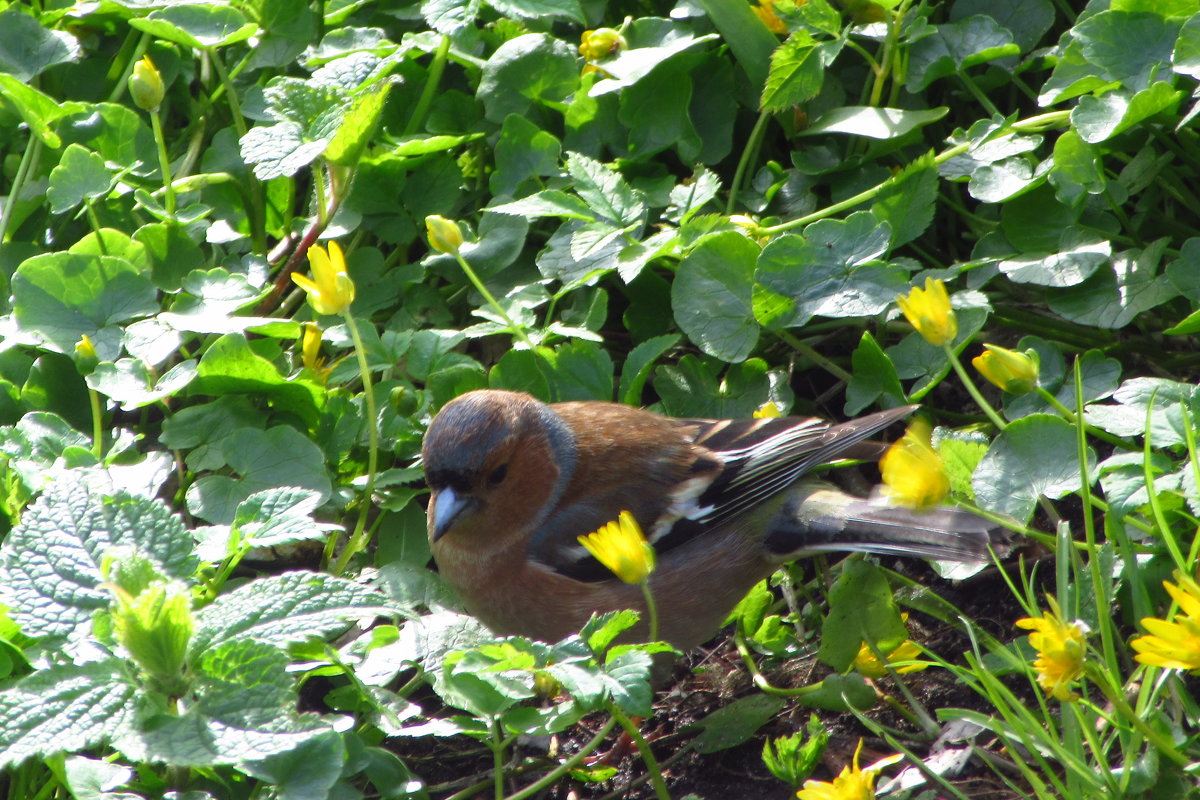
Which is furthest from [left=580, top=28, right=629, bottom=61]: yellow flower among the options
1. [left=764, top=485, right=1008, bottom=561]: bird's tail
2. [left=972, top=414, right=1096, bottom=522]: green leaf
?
[left=972, top=414, right=1096, bottom=522]: green leaf

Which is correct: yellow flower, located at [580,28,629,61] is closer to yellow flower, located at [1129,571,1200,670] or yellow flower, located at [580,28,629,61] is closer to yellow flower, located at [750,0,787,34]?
yellow flower, located at [750,0,787,34]

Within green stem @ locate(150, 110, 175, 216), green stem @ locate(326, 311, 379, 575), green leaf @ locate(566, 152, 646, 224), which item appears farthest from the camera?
green stem @ locate(150, 110, 175, 216)

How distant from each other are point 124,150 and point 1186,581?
339cm

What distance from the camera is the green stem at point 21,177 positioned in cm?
378

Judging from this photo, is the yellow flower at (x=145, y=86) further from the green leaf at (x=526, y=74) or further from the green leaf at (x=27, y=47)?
the green leaf at (x=526, y=74)

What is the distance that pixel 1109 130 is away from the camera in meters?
3.16

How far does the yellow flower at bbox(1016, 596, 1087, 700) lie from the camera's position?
2.04 m

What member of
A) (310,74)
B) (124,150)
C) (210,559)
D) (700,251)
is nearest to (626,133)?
(700,251)

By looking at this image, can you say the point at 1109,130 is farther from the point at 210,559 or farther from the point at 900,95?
the point at 210,559

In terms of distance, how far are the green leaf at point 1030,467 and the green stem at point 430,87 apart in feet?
7.21

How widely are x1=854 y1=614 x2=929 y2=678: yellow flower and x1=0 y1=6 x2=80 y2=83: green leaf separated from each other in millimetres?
3211

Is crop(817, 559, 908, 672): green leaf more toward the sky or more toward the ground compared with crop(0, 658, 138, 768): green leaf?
more toward the ground

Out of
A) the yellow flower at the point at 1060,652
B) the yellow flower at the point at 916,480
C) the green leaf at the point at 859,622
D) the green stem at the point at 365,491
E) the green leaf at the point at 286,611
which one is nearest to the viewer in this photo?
the yellow flower at the point at 1060,652

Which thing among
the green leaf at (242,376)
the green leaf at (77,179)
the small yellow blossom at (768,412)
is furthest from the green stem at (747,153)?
the green leaf at (77,179)
